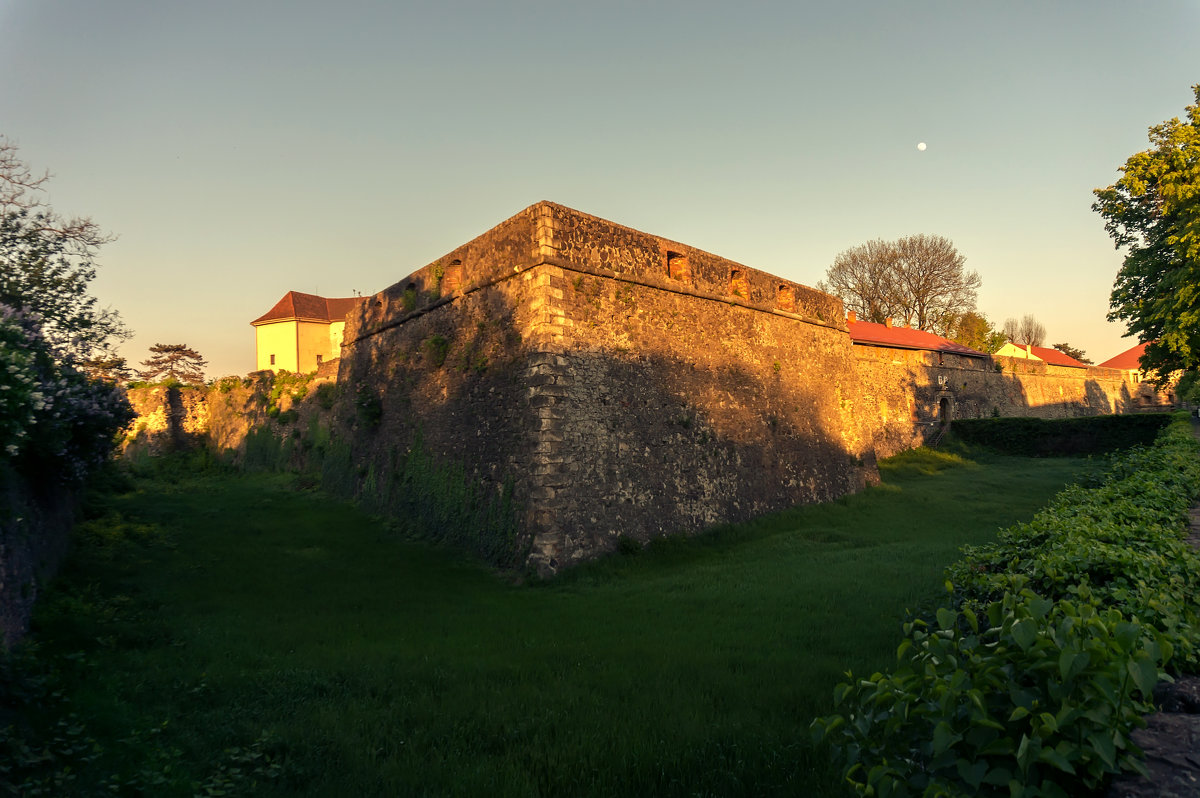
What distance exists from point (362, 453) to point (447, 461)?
442 cm

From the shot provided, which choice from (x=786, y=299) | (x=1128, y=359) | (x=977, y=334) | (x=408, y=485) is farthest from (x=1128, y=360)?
(x=408, y=485)

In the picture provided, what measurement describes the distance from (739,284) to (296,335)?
36798 mm

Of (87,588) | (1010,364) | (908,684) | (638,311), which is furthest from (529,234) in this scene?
(1010,364)

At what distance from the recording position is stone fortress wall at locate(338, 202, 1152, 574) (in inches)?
436

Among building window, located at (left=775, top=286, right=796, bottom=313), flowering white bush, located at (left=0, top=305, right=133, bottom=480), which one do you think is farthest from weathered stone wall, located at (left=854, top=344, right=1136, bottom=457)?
flowering white bush, located at (left=0, top=305, right=133, bottom=480)

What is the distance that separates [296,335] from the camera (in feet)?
144

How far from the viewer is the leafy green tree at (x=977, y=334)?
47.6m

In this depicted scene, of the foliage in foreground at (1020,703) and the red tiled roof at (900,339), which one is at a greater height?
the red tiled roof at (900,339)

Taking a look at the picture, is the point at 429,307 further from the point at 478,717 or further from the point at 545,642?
the point at 478,717

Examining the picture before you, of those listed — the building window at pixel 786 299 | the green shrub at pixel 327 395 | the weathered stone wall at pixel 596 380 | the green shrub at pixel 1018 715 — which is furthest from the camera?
the green shrub at pixel 327 395

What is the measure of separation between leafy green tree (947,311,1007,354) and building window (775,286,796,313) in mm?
35022

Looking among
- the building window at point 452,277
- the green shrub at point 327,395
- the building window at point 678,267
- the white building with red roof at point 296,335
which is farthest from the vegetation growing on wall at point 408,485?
the white building with red roof at point 296,335

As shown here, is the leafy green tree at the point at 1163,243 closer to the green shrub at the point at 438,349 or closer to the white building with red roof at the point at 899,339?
the white building with red roof at the point at 899,339

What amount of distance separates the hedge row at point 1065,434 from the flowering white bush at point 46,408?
3057cm
